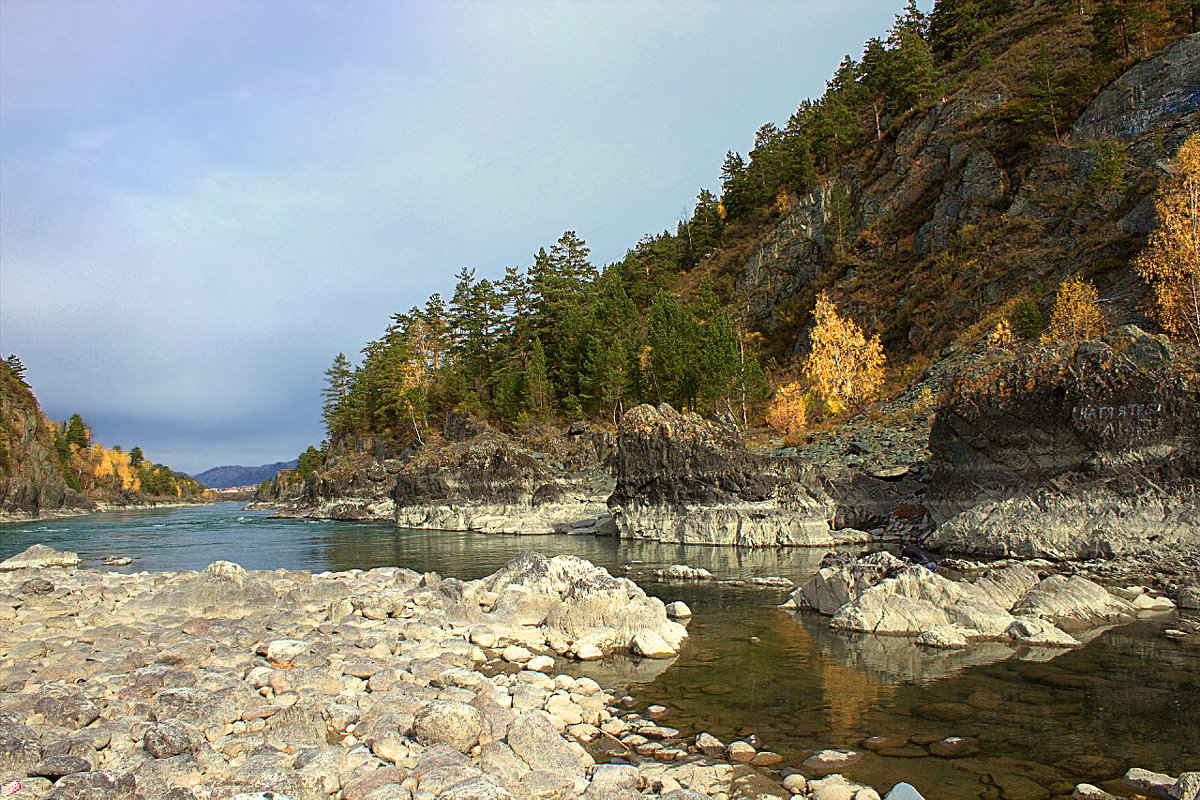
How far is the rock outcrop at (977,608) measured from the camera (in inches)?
→ 550

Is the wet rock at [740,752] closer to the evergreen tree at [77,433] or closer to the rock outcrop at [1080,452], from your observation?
the rock outcrop at [1080,452]

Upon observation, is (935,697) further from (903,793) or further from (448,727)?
(448,727)

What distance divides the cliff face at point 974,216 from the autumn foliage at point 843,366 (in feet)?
17.0

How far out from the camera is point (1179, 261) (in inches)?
1251

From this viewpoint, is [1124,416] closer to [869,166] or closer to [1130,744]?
[1130,744]

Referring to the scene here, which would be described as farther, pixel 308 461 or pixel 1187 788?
pixel 308 461

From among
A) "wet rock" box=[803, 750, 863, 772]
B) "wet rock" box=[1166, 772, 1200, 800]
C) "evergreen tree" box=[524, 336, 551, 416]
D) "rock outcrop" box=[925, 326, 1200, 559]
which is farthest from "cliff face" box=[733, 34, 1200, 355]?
"wet rock" box=[803, 750, 863, 772]

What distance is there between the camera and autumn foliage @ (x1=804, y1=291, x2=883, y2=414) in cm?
5269

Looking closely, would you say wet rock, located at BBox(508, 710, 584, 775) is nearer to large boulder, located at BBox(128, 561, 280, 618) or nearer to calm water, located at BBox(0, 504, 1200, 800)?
calm water, located at BBox(0, 504, 1200, 800)

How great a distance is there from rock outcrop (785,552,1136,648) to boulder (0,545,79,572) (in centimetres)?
3101

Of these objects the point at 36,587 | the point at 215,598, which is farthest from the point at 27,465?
the point at 215,598

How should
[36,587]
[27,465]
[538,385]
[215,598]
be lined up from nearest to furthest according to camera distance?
[215,598] → [36,587] → [538,385] → [27,465]

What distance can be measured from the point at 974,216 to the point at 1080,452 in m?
43.9

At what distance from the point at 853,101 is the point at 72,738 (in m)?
102
